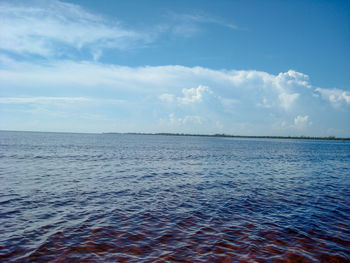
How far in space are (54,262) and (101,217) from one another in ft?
13.5

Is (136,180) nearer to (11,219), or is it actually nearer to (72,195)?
(72,195)

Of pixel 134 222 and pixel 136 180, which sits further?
pixel 136 180

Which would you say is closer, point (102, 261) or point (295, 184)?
point (102, 261)

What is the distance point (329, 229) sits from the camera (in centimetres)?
1079

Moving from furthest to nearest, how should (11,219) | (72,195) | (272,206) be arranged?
(72,195)
(272,206)
(11,219)

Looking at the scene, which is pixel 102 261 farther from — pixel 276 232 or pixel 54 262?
pixel 276 232

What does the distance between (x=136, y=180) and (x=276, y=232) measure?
14.0 meters

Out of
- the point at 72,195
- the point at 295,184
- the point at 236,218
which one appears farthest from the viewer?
the point at 295,184

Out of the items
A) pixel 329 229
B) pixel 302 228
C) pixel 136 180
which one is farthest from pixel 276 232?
pixel 136 180

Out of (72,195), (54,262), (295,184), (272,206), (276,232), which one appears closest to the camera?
(54,262)

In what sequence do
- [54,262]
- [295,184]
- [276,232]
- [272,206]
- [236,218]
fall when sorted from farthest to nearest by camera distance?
[295,184], [272,206], [236,218], [276,232], [54,262]

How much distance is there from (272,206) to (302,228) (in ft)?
11.3

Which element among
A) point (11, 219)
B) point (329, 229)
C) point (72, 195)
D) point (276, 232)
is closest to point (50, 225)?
point (11, 219)

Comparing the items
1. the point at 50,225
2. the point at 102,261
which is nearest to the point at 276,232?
the point at 102,261
